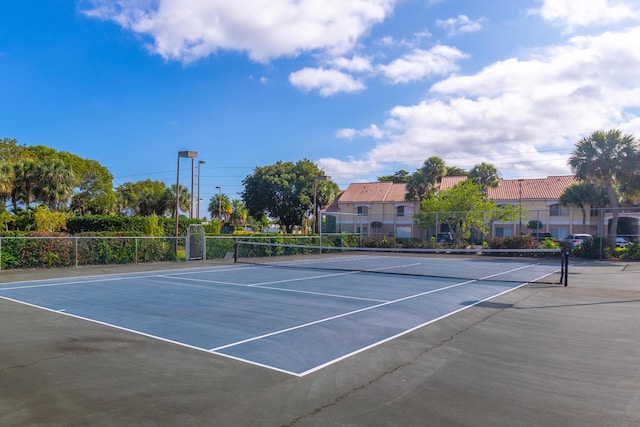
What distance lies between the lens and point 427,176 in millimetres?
52562

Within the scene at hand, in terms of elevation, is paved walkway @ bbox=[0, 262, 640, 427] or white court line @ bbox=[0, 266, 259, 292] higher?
paved walkway @ bbox=[0, 262, 640, 427]

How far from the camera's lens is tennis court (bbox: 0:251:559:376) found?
7.77 metres

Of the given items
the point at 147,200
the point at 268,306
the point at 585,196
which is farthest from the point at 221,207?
the point at 268,306

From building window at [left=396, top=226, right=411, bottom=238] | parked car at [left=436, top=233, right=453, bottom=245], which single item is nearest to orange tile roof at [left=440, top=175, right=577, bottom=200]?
building window at [left=396, top=226, right=411, bottom=238]

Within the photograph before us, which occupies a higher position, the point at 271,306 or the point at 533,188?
the point at 533,188

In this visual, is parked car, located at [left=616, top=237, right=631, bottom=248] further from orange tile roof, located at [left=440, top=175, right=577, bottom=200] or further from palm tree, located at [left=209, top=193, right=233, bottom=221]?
palm tree, located at [left=209, top=193, right=233, bottom=221]

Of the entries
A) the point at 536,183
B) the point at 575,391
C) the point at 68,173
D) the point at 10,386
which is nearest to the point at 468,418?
the point at 575,391

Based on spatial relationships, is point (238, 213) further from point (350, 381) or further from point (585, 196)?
point (350, 381)

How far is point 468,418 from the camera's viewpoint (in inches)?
186

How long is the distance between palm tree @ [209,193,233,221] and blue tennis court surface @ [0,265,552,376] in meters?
80.3

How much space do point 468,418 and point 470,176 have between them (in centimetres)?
4923

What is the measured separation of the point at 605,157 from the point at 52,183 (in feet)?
145

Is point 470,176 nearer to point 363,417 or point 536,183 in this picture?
point 536,183

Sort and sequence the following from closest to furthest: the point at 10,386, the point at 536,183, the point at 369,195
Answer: the point at 10,386 → the point at 536,183 → the point at 369,195
